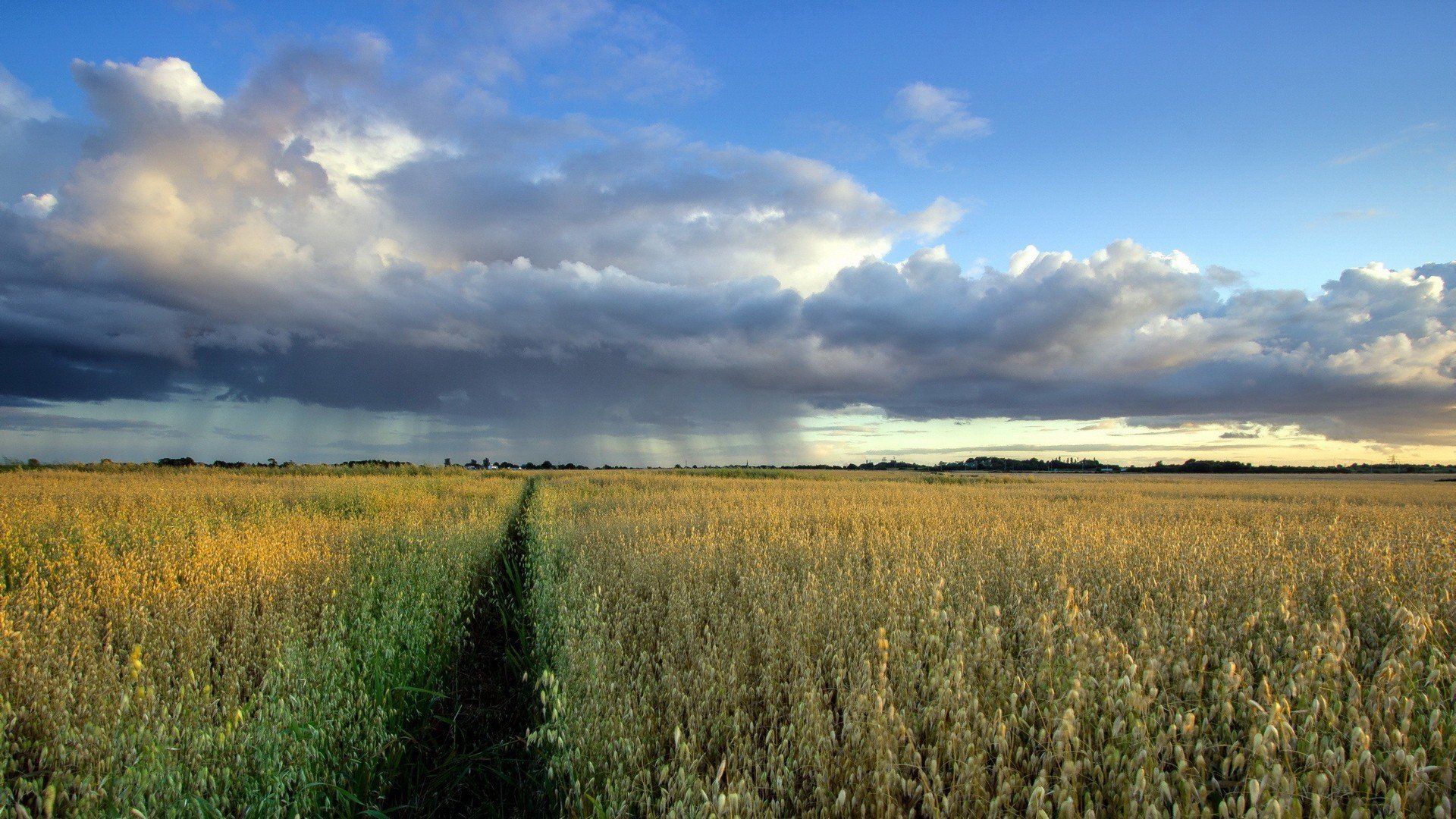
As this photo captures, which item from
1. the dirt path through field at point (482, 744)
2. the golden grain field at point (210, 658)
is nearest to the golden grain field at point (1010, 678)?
the dirt path through field at point (482, 744)

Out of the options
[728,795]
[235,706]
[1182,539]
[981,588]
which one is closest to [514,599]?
[235,706]

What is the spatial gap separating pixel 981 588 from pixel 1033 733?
189cm

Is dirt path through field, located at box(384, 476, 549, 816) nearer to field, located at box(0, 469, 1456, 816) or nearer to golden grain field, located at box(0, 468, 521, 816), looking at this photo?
field, located at box(0, 469, 1456, 816)

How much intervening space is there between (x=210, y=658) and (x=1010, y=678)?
6234 mm

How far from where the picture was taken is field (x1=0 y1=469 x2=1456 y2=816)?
8.65 ft

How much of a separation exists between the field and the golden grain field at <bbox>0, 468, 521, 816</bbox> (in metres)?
0.04

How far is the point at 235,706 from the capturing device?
13.2 feet

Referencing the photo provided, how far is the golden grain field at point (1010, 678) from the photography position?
2.48m

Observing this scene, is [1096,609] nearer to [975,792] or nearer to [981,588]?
[981,588]

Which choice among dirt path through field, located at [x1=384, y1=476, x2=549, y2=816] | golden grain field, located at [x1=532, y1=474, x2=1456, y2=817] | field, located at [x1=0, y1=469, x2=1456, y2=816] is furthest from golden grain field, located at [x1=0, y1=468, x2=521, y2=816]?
golden grain field, located at [x1=532, y1=474, x2=1456, y2=817]

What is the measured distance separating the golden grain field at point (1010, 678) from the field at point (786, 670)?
0.11ft

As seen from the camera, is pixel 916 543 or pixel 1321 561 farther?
pixel 916 543

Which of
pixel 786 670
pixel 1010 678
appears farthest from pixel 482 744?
pixel 1010 678

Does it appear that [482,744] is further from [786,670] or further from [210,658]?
[210,658]
